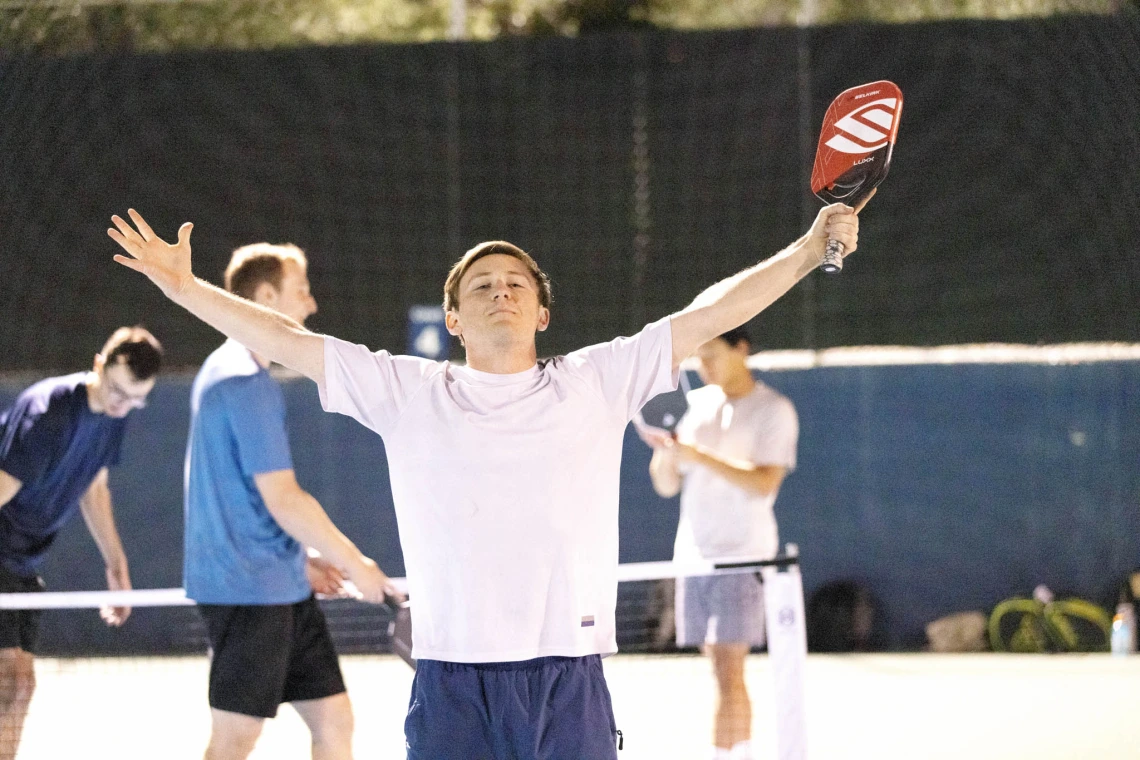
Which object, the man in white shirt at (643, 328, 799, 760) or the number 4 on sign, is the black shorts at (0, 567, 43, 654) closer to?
the man in white shirt at (643, 328, 799, 760)

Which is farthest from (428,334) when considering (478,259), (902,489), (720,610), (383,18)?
(478,259)

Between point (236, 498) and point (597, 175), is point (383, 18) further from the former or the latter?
point (236, 498)

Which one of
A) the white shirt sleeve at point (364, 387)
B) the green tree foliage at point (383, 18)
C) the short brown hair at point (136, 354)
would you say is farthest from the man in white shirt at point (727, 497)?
the green tree foliage at point (383, 18)

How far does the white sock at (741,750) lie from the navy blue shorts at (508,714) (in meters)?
2.04

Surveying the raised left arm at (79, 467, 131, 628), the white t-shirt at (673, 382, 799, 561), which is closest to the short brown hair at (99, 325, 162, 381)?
the raised left arm at (79, 467, 131, 628)

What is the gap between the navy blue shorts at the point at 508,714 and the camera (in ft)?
9.68

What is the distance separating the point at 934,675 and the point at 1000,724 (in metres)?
1.53

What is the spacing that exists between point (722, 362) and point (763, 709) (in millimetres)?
1992

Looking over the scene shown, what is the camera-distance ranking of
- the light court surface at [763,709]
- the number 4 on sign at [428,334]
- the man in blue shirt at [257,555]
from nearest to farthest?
the man in blue shirt at [257,555] < the light court surface at [763,709] < the number 4 on sign at [428,334]

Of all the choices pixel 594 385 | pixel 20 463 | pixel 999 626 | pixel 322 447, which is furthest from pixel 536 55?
pixel 594 385

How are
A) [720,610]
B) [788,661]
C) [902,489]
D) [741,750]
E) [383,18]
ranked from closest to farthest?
1. [788,661]
2. [741,750]
3. [720,610]
4. [902,489]
5. [383,18]

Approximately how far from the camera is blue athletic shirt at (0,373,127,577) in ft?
16.5

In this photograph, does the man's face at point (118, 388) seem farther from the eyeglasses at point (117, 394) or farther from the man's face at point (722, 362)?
the man's face at point (722, 362)

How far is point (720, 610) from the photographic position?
16.9 feet
